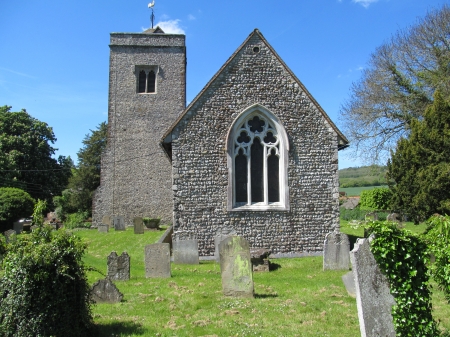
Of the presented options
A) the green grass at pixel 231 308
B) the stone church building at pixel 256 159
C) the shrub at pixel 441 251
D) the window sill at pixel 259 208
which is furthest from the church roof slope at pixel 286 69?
the shrub at pixel 441 251

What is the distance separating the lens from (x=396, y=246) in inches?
188

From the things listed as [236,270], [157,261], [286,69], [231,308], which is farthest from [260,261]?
[286,69]

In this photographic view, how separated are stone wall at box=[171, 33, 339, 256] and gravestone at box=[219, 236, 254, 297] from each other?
16.7ft

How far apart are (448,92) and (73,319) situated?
23722 millimetres

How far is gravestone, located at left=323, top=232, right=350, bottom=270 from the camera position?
10836mm

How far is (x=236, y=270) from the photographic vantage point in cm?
786

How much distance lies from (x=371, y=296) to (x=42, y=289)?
4057 mm

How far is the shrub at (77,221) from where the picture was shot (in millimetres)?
30009

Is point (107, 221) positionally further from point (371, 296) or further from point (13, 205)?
point (371, 296)

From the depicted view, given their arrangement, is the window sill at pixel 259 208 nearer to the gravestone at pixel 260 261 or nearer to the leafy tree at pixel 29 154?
the gravestone at pixel 260 261

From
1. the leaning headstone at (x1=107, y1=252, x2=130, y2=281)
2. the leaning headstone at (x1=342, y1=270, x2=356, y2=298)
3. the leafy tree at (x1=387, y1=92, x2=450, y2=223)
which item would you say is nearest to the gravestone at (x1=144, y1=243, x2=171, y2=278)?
the leaning headstone at (x1=107, y1=252, x2=130, y2=281)

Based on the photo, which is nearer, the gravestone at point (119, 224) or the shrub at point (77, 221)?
the gravestone at point (119, 224)

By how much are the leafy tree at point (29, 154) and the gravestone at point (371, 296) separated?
1437 inches

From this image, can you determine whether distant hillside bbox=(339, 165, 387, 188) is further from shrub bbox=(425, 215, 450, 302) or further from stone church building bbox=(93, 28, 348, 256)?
shrub bbox=(425, 215, 450, 302)
